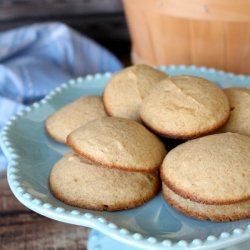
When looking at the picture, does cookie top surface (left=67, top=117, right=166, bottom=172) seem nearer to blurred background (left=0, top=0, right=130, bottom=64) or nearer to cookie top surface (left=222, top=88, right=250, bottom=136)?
cookie top surface (left=222, top=88, right=250, bottom=136)

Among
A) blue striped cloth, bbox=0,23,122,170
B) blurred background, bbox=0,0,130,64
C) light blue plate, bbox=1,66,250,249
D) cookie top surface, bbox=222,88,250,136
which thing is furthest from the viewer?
blurred background, bbox=0,0,130,64

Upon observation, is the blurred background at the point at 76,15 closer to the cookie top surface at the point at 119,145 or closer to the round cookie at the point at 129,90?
the round cookie at the point at 129,90

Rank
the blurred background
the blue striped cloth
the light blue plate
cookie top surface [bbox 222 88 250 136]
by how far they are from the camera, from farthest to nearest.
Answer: the blurred background
the blue striped cloth
cookie top surface [bbox 222 88 250 136]
the light blue plate

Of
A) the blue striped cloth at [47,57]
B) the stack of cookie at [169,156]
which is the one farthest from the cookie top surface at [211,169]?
the blue striped cloth at [47,57]

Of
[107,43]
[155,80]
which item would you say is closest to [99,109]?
[155,80]

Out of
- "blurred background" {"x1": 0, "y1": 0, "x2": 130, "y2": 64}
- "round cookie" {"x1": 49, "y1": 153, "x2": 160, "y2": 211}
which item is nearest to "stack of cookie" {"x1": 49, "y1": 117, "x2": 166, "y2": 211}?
"round cookie" {"x1": 49, "y1": 153, "x2": 160, "y2": 211}

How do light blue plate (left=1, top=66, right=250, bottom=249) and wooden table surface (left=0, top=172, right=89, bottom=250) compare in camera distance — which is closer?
light blue plate (left=1, top=66, right=250, bottom=249)

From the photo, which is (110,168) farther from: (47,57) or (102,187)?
(47,57)
